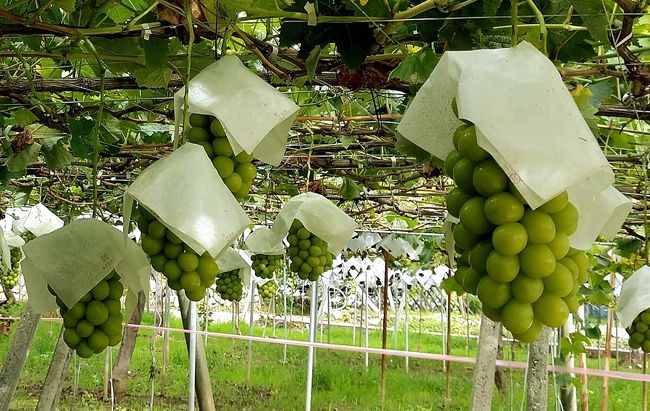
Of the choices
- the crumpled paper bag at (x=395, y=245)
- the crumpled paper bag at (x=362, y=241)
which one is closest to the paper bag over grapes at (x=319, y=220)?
the crumpled paper bag at (x=395, y=245)

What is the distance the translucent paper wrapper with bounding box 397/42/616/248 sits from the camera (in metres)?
0.53

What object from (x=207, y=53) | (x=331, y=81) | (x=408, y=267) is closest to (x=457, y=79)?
Answer: (x=207, y=53)

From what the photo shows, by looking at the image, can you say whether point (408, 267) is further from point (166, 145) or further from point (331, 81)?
point (331, 81)

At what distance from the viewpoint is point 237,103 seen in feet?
2.66

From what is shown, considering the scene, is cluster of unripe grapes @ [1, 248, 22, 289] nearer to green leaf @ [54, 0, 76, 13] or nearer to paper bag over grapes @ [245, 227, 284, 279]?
paper bag over grapes @ [245, 227, 284, 279]

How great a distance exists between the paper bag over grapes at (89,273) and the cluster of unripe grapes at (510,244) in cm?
46

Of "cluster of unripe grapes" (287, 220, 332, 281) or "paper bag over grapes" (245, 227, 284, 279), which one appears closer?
"cluster of unripe grapes" (287, 220, 332, 281)

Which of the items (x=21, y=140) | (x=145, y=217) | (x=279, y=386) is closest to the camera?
(x=145, y=217)

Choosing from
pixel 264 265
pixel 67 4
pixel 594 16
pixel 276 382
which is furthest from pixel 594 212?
pixel 276 382

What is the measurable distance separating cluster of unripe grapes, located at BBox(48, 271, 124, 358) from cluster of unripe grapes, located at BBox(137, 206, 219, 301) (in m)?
0.20

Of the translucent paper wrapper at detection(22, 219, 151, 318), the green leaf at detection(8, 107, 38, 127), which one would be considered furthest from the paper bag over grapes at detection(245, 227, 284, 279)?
the translucent paper wrapper at detection(22, 219, 151, 318)

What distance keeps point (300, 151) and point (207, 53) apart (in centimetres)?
160

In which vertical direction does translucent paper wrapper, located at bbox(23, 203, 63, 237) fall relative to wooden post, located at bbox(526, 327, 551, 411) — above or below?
above

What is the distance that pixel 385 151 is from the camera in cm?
Answer: 291
